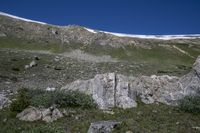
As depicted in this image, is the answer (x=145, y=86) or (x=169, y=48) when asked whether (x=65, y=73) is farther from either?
(x=169, y=48)

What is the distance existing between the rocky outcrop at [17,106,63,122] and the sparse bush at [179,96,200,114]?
6.66 metres

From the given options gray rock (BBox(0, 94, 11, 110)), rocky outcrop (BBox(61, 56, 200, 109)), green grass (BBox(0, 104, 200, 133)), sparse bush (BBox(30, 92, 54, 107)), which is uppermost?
rocky outcrop (BBox(61, 56, 200, 109))

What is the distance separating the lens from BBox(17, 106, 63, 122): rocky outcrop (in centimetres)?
1423

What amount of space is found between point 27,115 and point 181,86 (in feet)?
33.9

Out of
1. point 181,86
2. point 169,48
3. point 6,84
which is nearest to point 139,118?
point 181,86

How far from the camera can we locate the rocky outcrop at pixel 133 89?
1784cm

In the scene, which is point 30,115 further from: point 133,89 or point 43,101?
point 133,89

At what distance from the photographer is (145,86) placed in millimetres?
20281

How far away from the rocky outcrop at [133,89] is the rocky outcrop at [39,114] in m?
3.14

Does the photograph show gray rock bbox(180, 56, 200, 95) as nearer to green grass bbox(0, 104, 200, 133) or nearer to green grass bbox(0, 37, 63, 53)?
green grass bbox(0, 104, 200, 133)

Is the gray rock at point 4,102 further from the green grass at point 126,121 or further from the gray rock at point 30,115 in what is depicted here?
the gray rock at point 30,115

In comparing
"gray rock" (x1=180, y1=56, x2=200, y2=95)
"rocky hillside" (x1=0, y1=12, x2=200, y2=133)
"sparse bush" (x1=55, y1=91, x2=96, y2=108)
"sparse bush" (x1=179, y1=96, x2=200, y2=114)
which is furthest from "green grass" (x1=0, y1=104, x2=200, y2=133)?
"gray rock" (x1=180, y1=56, x2=200, y2=95)

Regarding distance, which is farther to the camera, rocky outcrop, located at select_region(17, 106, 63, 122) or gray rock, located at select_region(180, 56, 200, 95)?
gray rock, located at select_region(180, 56, 200, 95)

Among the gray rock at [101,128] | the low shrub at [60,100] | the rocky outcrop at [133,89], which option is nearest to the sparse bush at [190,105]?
the rocky outcrop at [133,89]
